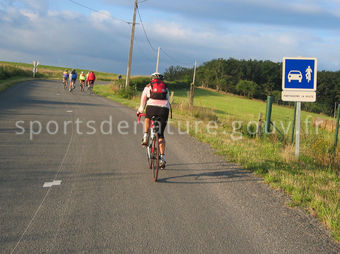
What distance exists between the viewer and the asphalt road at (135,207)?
414 centimetres

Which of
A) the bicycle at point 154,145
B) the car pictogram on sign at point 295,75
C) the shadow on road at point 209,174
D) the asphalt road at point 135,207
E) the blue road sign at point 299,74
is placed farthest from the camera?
the car pictogram on sign at point 295,75

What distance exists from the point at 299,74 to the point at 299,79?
0.14 metres

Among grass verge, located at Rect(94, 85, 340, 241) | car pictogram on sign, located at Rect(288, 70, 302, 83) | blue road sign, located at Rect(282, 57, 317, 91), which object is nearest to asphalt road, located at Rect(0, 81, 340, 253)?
grass verge, located at Rect(94, 85, 340, 241)

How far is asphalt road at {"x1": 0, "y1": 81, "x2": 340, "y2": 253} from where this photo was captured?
4.14 m

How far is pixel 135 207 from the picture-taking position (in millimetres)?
5270

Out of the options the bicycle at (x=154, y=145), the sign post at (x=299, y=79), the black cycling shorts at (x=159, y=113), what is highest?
the sign post at (x=299, y=79)

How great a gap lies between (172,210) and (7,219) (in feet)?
7.29

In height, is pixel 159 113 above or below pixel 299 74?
below

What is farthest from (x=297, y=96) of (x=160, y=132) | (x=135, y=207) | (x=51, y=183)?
(x=51, y=183)

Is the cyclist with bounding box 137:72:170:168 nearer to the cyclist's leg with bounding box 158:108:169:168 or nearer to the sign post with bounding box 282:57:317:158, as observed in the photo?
the cyclist's leg with bounding box 158:108:169:168

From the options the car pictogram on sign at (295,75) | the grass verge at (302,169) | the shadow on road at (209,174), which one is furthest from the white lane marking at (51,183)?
the car pictogram on sign at (295,75)

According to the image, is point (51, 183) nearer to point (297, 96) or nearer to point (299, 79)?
point (297, 96)

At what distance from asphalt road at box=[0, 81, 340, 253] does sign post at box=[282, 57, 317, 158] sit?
8.88 ft

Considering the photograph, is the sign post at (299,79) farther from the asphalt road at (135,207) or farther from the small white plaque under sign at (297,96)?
the asphalt road at (135,207)
